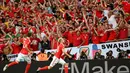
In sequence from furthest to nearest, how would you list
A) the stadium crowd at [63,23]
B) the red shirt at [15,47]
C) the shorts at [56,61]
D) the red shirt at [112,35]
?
the red shirt at [15,47] → the stadium crowd at [63,23] → the red shirt at [112,35] → the shorts at [56,61]

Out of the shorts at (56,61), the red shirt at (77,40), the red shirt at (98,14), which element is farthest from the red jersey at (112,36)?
the shorts at (56,61)

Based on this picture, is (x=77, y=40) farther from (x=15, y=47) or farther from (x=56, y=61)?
(x=15, y=47)

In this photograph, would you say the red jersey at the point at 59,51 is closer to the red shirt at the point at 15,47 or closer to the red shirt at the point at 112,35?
the red shirt at the point at 112,35

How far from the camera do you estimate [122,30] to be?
48.0 ft

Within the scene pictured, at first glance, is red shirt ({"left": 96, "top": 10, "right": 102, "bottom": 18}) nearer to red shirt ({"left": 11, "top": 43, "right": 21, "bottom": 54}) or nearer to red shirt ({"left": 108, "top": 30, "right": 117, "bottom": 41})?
red shirt ({"left": 108, "top": 30, "right": 117, "bottom": 41})

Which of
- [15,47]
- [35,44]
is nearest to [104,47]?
[35,44]

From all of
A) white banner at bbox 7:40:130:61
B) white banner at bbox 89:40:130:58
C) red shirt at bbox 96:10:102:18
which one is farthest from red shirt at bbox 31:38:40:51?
Result: white banner at bbox 89:40:130:58

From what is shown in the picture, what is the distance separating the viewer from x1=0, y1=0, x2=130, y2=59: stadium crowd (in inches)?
599

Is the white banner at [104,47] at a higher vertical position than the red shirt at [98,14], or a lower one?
lower

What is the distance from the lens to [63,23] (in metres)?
17.0

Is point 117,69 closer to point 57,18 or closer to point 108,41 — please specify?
point 108,41

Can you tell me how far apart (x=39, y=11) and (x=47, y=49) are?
4251mm

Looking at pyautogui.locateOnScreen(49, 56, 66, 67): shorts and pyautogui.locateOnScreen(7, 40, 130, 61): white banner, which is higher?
pyautogui.locateOnScreen(7, 40, 130, 61): white banner

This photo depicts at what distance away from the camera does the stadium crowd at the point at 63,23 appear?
49.9ft
